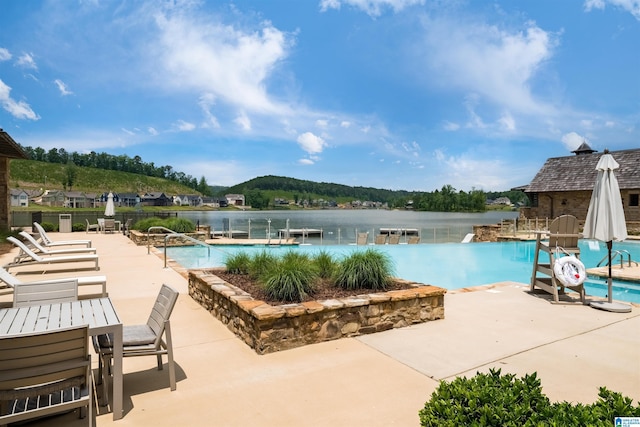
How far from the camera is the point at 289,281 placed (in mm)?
4828

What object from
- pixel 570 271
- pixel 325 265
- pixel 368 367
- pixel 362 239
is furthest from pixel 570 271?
pixel 362 239

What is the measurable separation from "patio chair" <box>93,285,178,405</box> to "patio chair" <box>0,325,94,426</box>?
1.91ft

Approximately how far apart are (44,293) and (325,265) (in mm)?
3761

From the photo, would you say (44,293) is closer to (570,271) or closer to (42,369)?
(42,369)

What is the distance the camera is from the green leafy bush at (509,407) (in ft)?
5.53

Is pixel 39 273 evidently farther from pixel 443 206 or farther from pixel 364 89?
pixel 443 206

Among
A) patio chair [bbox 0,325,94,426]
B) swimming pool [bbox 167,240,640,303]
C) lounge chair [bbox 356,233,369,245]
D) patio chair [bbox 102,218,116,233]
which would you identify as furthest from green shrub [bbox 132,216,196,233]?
patio chair [bbox 0,325,94,426]

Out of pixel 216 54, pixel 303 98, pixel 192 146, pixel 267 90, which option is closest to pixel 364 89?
pixel 303 98

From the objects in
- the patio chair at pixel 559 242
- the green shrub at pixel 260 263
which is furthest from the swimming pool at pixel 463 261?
the patio chair at pixel 559 242

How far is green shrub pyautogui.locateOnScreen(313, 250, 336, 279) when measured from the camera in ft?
19.9

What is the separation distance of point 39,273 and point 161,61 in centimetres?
1117

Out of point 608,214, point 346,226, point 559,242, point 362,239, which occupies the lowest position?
point 346,226

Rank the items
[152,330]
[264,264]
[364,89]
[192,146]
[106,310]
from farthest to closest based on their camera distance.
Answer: [192,146], [364,89], [264,264], [152,330], [106,310]

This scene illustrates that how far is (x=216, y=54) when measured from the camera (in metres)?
14.9
